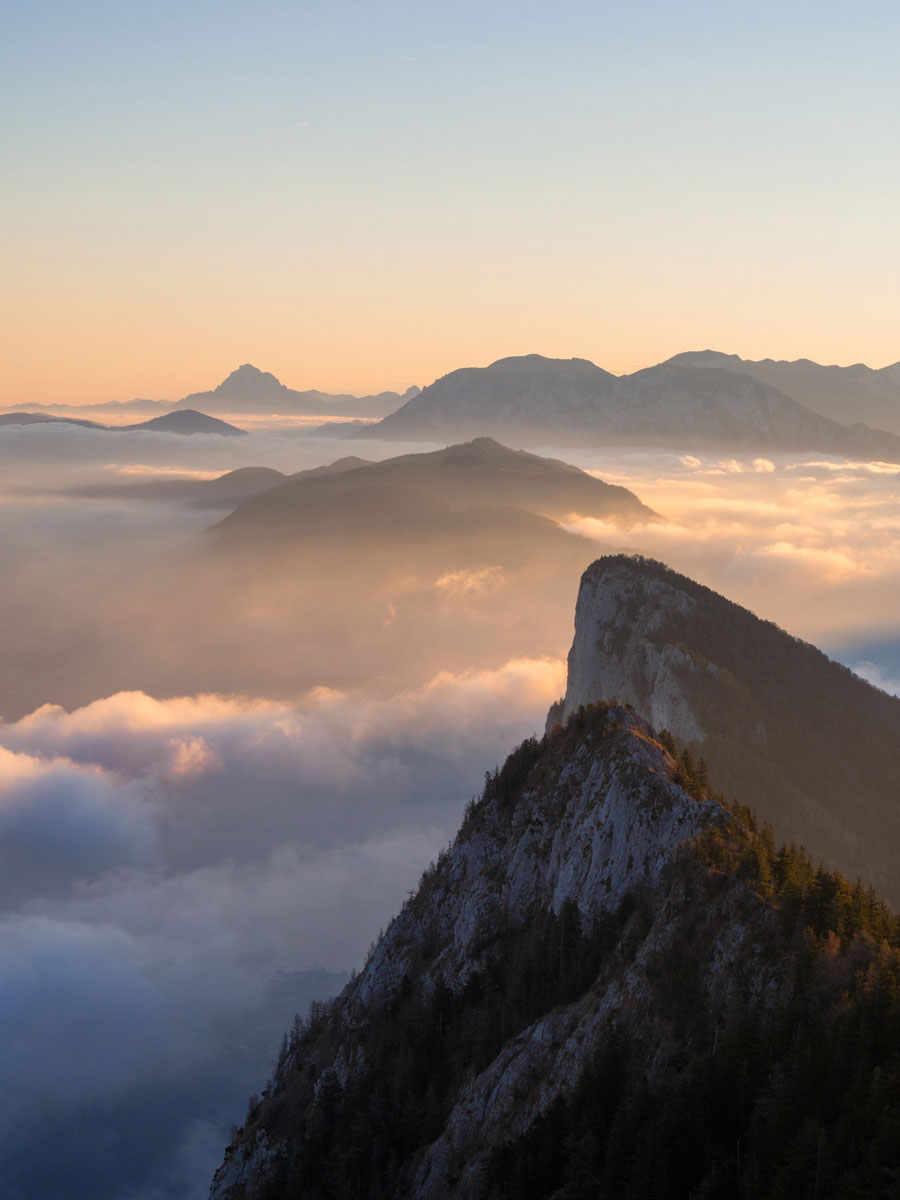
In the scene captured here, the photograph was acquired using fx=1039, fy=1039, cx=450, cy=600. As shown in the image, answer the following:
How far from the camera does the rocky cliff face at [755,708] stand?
153250 mm

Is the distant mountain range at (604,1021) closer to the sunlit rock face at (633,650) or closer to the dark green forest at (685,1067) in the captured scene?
the dark green forest at (685,1067)

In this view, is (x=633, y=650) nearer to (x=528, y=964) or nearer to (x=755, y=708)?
(x=755, y=708)

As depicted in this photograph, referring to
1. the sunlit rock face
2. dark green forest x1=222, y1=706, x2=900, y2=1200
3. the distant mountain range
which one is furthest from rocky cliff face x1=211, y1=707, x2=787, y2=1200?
the sunlit rock face

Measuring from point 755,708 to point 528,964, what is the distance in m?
101

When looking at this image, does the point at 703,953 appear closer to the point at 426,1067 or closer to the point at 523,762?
the point at 426,1067

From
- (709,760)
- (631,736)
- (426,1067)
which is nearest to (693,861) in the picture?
(631,736)

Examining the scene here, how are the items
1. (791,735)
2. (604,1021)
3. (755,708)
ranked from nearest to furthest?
1. (604,1021)
2. (791,735)
3. (755,708)

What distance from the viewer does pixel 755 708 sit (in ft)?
569

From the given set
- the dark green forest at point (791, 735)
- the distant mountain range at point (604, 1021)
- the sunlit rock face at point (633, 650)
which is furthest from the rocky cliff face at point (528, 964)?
the sunlit rock face at point (633, 650)

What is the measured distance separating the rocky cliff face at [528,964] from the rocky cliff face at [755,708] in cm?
6338

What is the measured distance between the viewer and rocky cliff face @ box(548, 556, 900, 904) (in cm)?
15325

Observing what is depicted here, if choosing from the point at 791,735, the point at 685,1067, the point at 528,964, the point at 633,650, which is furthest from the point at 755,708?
the point at 685,1067

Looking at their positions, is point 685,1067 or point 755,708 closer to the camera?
point 685,1067

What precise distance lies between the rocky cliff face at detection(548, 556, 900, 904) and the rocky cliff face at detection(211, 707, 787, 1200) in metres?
63.4
